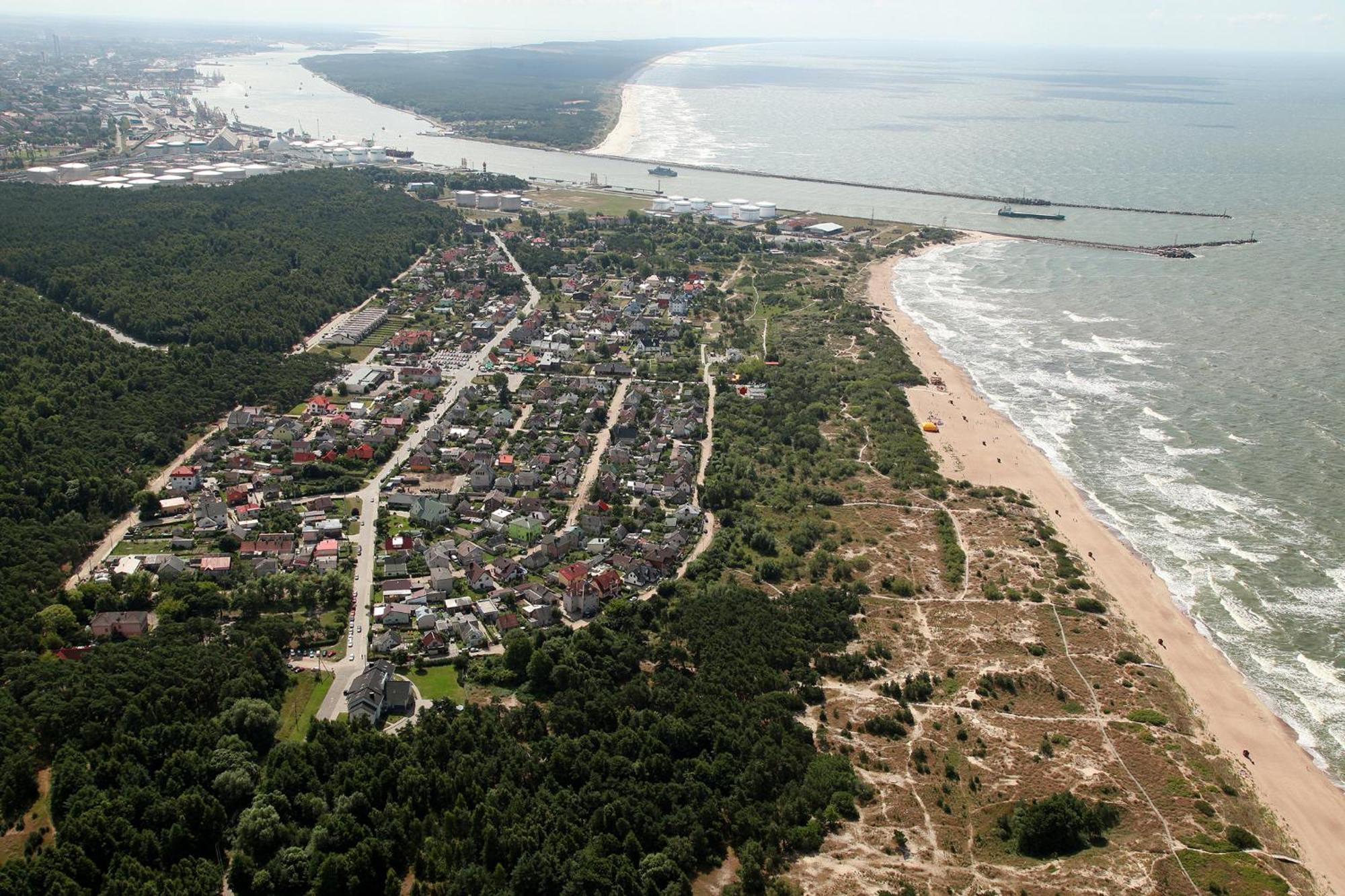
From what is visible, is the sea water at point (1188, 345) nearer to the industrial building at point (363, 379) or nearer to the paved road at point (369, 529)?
the paved road at point (369, 529)

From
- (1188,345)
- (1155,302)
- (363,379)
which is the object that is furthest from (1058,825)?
(1155,302)

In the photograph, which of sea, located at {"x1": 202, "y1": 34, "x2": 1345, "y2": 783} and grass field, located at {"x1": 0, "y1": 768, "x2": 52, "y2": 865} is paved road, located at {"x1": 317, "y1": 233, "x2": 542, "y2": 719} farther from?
sea, located at {"x1": 202, "y1": 34, "x2": 1345, "y2": 783}

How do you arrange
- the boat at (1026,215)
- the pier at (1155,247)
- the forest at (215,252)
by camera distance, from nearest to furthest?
the forest at (215,252), the pier at (1155,247), the boat at (1026,215)

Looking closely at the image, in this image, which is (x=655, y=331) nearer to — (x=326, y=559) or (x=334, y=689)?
(x=326, y=559)

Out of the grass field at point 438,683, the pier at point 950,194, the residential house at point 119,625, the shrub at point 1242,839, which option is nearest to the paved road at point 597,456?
the grass field at point 438,683

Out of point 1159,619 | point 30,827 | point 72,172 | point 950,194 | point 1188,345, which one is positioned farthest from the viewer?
point 950,194

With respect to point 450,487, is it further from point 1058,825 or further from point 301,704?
point 1058,825
